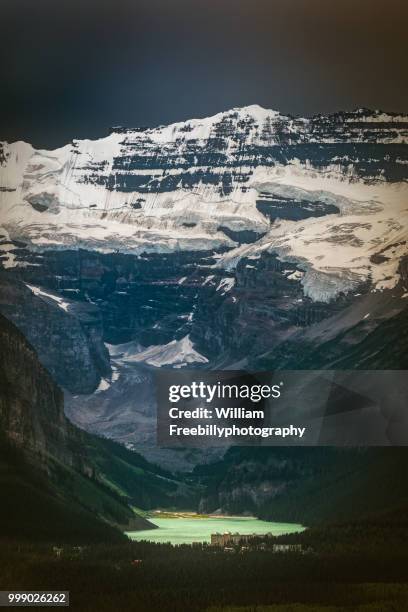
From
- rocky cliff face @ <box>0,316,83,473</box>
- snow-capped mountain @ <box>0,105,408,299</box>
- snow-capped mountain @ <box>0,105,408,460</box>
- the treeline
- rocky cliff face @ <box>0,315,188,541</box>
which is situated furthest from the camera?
snow-capped mountain @ <box>0,105,408,460</box>

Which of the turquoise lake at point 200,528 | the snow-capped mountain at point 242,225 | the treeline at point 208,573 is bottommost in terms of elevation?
the turquoise lake at point 200,528

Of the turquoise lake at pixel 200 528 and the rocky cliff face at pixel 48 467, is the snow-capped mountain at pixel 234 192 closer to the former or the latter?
the rocky cliff face at pixel 48 467

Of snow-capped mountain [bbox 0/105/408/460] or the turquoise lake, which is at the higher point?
snow-capped mountain [bbox 0/105/408/460]

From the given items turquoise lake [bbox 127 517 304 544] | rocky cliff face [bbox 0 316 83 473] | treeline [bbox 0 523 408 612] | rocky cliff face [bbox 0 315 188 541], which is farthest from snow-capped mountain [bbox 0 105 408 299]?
treeline [bbox 0 523 408 612]

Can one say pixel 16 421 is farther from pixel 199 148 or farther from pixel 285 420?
pixel 199 148

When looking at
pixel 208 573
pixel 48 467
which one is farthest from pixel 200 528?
pixel 208 573

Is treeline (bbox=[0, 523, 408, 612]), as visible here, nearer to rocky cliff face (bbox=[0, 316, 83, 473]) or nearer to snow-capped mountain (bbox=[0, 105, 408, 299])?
rocky cliff face (bbox=[0, 316, 83, 473])

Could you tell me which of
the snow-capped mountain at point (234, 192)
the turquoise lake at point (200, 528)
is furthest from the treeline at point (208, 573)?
the snow-capped mountain at point (234, 192)
